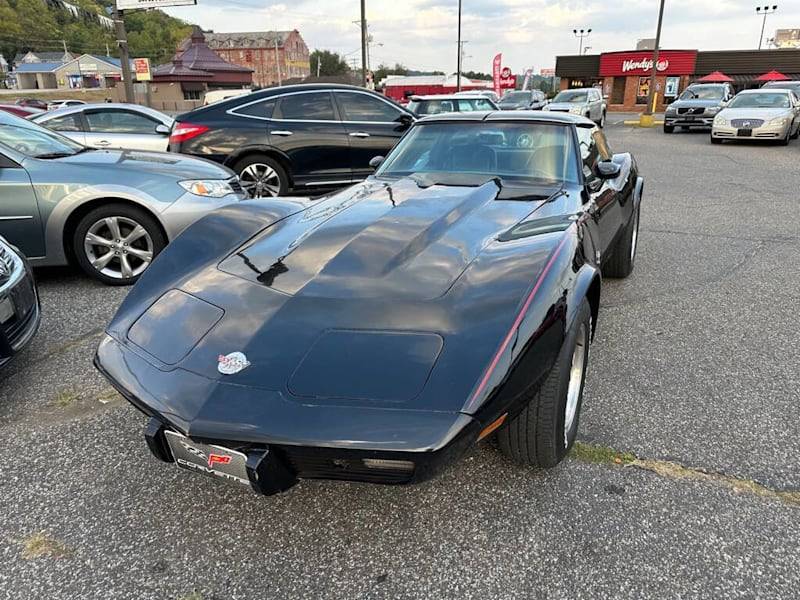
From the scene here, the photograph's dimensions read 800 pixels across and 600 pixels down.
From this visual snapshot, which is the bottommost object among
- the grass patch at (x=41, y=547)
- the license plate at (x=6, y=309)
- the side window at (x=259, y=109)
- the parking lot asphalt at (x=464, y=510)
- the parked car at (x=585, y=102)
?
the grass patch at (x=41, y=547)

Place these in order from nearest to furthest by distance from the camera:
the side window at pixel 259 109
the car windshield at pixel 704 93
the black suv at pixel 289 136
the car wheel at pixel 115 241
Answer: the car wheel at pixel 115 241 → the black suv at pixel 289 136 → the side window at pixel 259 109 → the car windshield at pixel 704 93

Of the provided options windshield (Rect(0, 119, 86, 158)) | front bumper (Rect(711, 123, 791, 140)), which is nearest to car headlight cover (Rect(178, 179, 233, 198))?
windshield (Rect(0, 119, 86, 158))

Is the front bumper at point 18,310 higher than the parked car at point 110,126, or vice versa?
the parked car at point 110,126

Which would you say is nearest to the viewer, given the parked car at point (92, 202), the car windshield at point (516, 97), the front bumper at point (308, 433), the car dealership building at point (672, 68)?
the front bumper at point (308, 433)

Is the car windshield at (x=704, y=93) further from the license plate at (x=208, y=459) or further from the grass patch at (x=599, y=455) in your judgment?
the license plate at (x=208, y=459)

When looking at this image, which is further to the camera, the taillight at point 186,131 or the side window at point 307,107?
the side window at point 307,107

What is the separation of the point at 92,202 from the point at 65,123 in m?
5.07

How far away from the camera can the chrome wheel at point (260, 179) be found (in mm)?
7234

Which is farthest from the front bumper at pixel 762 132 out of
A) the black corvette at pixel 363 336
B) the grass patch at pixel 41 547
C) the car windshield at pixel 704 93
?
the grass patch at pixel 41 547

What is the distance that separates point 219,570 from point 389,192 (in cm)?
214

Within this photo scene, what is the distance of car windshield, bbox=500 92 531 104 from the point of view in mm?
23406

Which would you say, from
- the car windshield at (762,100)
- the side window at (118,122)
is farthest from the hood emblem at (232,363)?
the car windshield at (762,100)

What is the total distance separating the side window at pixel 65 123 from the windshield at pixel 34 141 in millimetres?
3849

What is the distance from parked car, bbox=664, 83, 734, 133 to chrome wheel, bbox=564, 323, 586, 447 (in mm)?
19234
